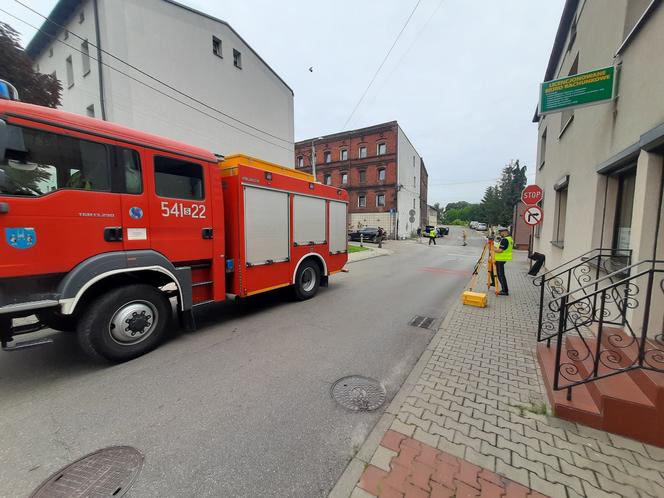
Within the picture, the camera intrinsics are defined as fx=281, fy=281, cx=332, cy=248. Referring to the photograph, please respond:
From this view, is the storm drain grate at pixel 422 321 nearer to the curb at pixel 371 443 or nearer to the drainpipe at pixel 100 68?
the curb at pixel 371 443

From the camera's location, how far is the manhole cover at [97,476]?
6.36ft

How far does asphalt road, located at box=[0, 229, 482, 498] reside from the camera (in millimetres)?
2104

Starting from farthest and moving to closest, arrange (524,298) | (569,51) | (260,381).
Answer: (569,51) < (524,298) < (260,381)

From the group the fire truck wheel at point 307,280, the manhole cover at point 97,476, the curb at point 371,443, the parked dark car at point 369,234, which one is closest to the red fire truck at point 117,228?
the fire truck wheel at point 307,280

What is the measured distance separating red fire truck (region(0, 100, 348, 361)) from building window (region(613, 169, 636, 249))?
585 centimetres

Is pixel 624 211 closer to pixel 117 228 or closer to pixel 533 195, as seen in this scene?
pixel 533 195

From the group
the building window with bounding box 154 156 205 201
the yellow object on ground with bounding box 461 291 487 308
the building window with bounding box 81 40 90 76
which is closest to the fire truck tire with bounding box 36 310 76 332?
the building window with bounding box 154 156 205 201

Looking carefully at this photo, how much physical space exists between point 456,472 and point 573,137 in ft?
25.8

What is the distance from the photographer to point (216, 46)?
48.3 ft

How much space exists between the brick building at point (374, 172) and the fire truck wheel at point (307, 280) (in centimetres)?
2161

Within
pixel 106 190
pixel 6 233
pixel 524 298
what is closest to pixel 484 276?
pixel 524 298

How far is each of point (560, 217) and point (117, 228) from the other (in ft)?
37.1

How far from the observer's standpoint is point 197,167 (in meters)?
4.47

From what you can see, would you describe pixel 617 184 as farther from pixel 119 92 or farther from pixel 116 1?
pixel 116 1
